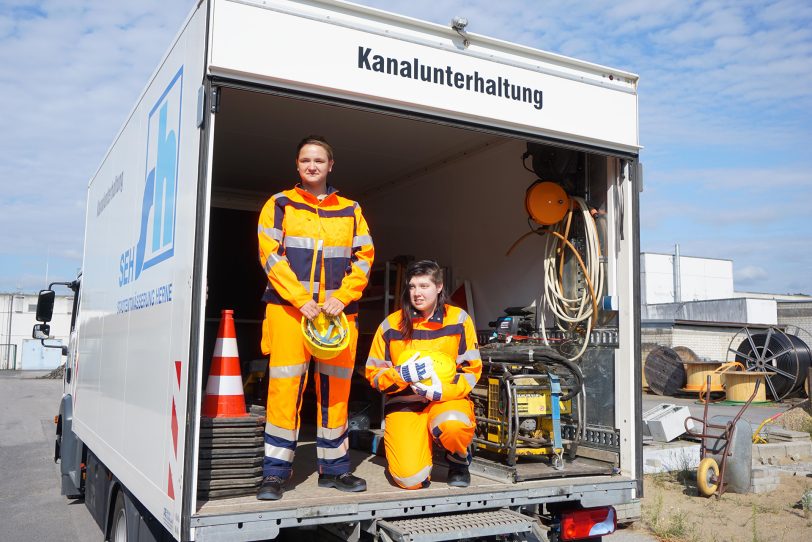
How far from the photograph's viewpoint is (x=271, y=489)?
3.27 m

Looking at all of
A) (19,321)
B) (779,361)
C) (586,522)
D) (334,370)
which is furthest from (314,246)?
(19,321)

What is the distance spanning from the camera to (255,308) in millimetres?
8148

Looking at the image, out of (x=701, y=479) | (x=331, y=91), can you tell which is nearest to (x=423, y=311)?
(x=331, y=91)

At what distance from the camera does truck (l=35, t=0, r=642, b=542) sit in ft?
9.99

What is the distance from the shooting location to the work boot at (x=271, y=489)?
10.6 ft

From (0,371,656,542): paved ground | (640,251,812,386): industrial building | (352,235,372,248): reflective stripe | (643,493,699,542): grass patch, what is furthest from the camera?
(640,251,812,386): industrial building

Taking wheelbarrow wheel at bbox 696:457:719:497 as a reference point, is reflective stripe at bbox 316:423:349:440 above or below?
above

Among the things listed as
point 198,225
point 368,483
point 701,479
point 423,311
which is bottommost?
point 701,479

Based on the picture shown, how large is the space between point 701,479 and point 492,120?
5.67m

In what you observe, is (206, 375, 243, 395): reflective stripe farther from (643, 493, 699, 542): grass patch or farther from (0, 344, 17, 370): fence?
(0, 344, 17, 370): fence

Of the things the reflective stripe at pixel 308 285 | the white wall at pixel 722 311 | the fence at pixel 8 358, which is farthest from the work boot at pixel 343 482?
the fence at pixel 8 358

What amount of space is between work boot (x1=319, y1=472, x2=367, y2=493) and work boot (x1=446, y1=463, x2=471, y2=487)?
480mm

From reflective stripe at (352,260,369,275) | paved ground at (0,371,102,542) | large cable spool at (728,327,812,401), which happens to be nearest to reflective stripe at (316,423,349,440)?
reflective stripe at (352,260,369,275)

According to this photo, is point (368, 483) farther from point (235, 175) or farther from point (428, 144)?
point (235, 175)
